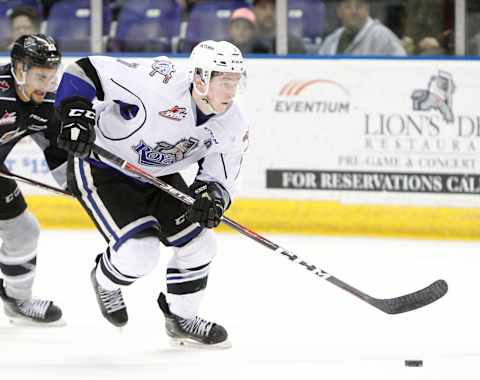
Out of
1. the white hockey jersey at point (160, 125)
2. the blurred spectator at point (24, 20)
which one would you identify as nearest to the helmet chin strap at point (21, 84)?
the white hockey jersey at point (160, 125)

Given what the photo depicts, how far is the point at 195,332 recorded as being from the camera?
12.1 ft

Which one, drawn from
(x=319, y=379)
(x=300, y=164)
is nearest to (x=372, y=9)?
(x=300, y=164)

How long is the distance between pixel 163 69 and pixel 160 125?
0.19m

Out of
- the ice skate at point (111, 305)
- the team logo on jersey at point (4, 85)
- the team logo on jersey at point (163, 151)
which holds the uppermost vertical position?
the team logo on jersey at point (4, 85)

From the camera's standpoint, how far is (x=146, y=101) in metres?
3.49

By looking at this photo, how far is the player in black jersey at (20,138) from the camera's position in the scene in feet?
12.0

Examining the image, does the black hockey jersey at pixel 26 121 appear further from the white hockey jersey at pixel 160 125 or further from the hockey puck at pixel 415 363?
the hockey puck at pixel 415 363

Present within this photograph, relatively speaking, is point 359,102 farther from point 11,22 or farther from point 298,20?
point 11,22

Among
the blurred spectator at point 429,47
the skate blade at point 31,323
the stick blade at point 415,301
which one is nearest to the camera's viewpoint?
the stick blade at point 415,301

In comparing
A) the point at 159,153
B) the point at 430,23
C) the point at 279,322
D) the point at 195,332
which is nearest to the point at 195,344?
the point at 195,332

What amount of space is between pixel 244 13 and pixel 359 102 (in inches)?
31.7

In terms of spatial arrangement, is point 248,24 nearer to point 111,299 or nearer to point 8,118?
point 8,118

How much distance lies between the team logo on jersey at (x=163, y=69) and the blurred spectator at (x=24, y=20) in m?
2.64

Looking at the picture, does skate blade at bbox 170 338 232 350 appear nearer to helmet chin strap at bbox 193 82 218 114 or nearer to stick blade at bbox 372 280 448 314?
stick blade at bbox 372 280 448 314
